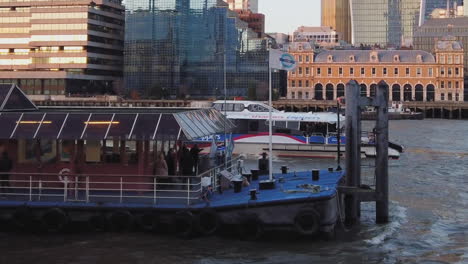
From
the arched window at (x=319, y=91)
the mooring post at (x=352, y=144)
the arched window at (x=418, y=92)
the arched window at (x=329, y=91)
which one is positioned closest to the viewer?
the mooring post at (x=352, y=144)

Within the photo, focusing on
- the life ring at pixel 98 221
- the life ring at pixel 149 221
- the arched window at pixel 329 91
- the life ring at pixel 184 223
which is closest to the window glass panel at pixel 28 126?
the life ring at pixel 98 221

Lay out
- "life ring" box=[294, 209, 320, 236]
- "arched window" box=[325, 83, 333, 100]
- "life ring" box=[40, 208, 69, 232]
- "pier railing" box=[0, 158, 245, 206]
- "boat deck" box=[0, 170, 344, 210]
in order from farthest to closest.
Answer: "arched window" box=[325, 83, 333, 100] < "pier railing" box=[0, 158, 245, 206] < "life ring" box=[40, 208, 69, 232] < "boat deck" box=[0, 170, 344, 210] < "life ring" box=[294, 209, 320, 236]

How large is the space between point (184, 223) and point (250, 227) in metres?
2.02

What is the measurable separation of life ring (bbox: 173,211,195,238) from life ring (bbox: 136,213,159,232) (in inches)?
23.6

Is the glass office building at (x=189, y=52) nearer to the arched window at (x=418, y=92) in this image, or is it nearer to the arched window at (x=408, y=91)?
the arched window at (x=408, y=91)

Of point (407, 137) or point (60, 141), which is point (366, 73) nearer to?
point (407, 137)

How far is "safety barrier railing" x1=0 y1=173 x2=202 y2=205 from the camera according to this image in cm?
2073

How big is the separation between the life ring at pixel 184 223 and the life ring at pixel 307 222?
124 inches

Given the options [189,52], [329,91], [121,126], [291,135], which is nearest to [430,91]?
[329,91]

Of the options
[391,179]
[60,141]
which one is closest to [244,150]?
[391,179]

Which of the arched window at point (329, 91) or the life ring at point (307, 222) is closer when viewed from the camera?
the life ring at point (307, 222)

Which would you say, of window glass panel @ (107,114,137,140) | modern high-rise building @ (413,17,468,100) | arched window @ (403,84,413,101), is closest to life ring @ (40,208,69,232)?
window glass panel @ (107,114,137,140)

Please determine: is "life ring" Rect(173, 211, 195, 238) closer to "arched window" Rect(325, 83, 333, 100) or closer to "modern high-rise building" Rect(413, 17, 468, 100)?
"arched window" Rect(325, 83, 333, 100)

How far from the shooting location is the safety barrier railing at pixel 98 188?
20733 mm
